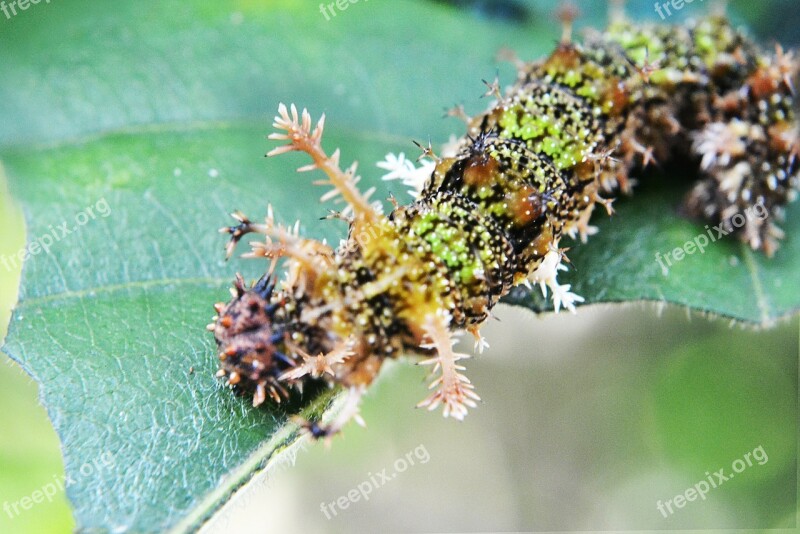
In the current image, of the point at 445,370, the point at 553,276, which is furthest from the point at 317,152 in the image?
the point at 553,276

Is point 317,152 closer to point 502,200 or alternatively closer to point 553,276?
point 502,200

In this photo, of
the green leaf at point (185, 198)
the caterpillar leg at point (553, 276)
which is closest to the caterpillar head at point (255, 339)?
the green leaf at point (185, 198)

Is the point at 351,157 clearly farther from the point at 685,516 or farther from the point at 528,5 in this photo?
the point at 685,516

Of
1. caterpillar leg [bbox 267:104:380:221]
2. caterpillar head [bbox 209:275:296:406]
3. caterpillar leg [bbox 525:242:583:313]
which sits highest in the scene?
caterpillar leg [bbox 267:104:380:221]

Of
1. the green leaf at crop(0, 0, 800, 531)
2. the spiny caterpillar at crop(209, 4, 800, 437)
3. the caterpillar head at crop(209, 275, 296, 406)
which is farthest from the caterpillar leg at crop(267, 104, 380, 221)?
the green leaf at crop(0, 0, 800, 531)

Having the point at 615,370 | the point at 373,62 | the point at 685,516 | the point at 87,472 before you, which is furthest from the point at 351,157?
the point at 685,516

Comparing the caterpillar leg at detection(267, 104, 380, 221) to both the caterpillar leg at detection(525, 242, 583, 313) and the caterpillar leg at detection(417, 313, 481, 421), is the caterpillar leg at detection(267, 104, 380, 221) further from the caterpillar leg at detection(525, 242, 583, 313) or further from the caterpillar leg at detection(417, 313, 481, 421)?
the caterpillar leg at detection(525, 242, 583, 313)
